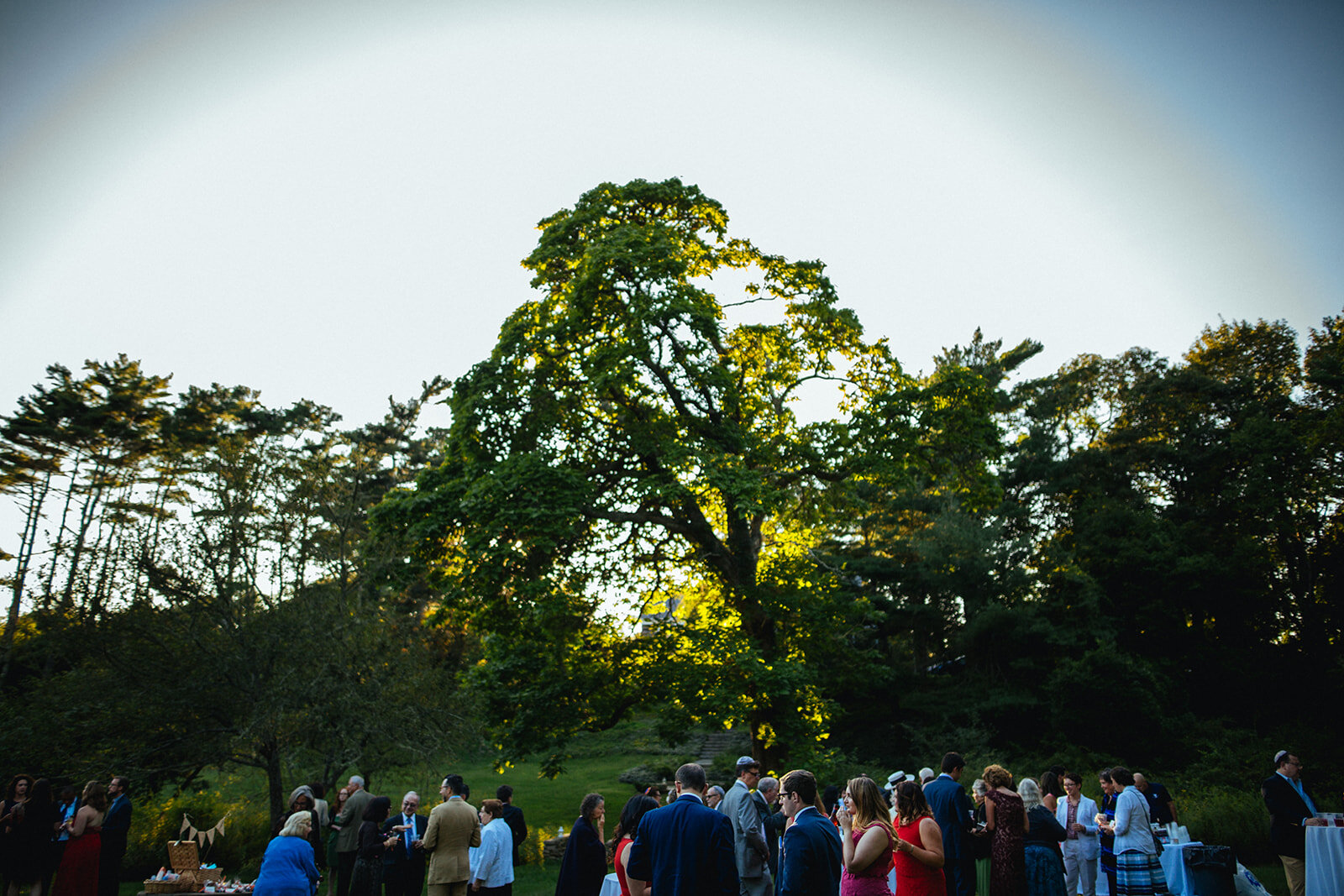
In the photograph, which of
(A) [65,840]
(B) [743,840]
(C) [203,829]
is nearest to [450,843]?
(B) [743,840]

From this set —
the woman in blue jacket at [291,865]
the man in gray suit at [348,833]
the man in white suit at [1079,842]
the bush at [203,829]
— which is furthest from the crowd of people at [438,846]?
the bush at [203,829]

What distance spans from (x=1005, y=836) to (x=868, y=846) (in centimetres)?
330

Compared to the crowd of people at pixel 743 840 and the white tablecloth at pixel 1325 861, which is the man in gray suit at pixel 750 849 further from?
the white tablecloth at pixel 1325 861

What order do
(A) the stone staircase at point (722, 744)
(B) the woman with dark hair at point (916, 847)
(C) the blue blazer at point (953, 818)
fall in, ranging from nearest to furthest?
(B) the woman with dark hair at point (916, 847) → (C) the blue blazer at point (953, 818) → (A) the stone staircase at point (722, 744)

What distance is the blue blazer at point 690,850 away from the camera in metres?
5.14

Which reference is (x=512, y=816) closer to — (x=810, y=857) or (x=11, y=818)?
(x=810, y=857)

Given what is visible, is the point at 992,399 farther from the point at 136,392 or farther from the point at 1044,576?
the point at 136,392

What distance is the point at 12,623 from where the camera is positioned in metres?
20.2

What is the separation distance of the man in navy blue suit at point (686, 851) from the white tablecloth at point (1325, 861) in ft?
24.7

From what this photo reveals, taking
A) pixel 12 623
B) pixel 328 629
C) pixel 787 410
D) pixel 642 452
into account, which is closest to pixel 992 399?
pixel 787 410

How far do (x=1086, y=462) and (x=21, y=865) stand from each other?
1406 inches

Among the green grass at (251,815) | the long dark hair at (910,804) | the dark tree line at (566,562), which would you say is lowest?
the green grass at (251,815)

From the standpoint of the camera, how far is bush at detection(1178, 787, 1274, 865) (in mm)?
14891

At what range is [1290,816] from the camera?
28.5 ft
